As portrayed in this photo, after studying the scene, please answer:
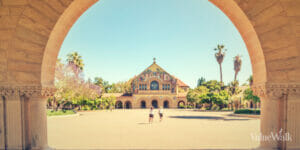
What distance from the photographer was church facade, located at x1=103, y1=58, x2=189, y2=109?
4312cm

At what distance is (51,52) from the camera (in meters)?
4.09

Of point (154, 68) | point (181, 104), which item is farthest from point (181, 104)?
point (154, 68)

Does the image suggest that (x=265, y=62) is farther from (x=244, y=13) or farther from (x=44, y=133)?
(x=44, y=133)

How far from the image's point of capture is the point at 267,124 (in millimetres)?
3789

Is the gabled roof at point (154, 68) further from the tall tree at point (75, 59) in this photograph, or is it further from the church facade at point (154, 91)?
the tall tree at point (75, 59)

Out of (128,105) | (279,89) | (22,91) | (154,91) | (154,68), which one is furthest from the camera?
(128,105)

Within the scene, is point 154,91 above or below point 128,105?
above

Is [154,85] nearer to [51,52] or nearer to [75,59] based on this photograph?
[75,59]

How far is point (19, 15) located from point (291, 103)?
21.4 ft

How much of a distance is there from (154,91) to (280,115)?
39670 millimetres

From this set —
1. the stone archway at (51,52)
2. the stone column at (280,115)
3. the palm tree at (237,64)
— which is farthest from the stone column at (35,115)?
the palm tree at (237,64)

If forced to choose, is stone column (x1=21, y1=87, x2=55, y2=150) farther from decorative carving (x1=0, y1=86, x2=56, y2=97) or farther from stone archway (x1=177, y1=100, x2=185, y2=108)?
stone archway (x1=177, y1=100, x2=185, y2=108)

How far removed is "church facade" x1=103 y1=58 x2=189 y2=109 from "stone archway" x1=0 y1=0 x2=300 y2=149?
3933 centimetres

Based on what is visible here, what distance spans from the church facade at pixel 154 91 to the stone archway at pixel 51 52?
1549 inches
